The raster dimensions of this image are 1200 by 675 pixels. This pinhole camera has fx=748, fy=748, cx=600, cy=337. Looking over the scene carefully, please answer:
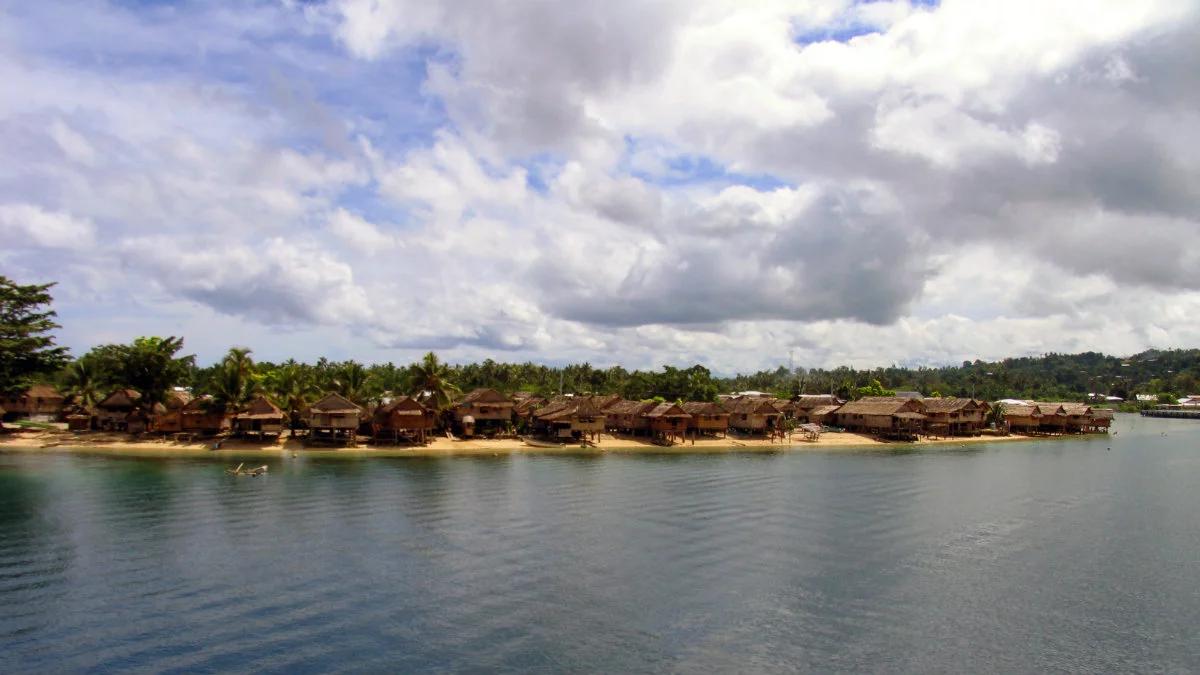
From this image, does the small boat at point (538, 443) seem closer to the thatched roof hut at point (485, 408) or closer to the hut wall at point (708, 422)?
the thatched roof hut at point (485, 408)

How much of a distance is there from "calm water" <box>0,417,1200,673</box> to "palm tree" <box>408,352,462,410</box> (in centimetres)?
2547

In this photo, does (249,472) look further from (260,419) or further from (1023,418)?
(1023,418)

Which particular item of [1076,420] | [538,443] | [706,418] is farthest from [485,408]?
[1076,420]

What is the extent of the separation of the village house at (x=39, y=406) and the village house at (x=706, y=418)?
3016 inches

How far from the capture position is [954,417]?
114 m

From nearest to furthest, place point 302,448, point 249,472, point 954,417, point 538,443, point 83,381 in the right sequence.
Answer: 1. point 249,472
2. point 302,448
3. point 83,381
4. point 538,443
5. point 954,417

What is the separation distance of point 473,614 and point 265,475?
3770 cm

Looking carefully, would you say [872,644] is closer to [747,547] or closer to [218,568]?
[747,547]

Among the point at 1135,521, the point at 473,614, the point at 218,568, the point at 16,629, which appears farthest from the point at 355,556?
the point at 1135,521

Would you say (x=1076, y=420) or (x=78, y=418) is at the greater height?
(x=78, y=418)

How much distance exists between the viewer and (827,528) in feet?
143

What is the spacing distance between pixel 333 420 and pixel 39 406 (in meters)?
43.1

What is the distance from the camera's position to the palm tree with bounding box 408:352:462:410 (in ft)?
278

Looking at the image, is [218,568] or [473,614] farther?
[218,568]
